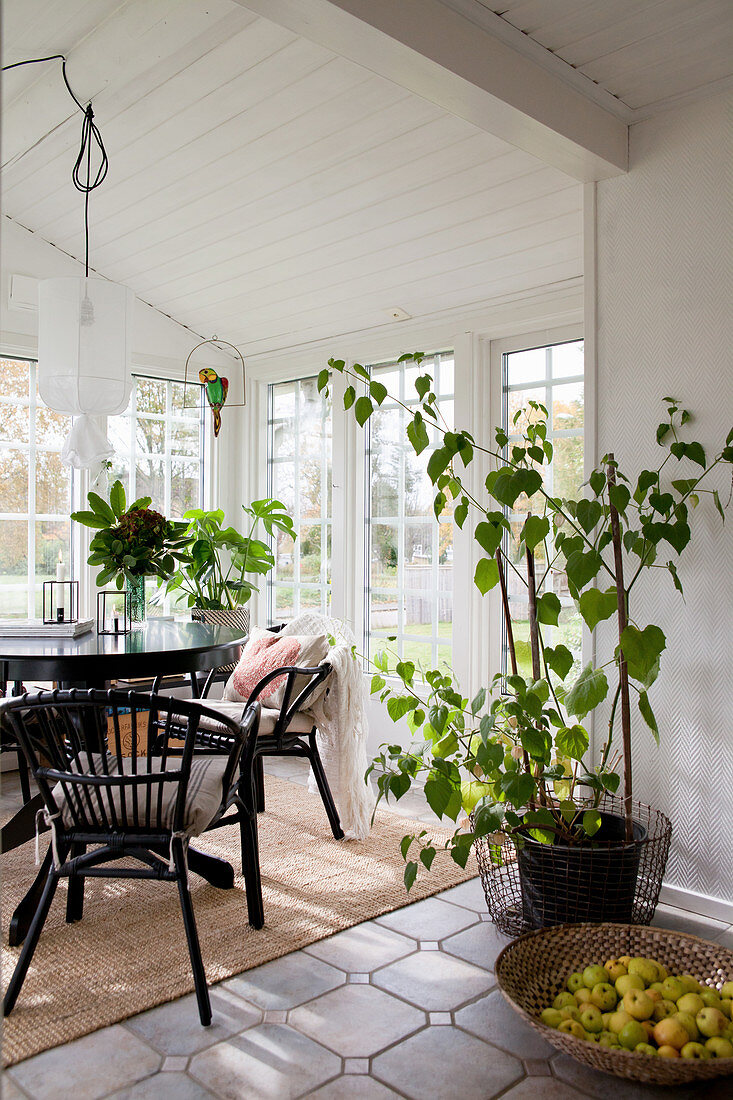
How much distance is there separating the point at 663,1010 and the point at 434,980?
65 cm

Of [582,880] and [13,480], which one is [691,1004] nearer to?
[582,880]

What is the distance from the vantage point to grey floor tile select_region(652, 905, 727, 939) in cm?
247

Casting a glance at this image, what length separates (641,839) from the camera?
2.47m

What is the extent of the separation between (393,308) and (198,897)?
2693mm

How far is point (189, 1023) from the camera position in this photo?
2.05m

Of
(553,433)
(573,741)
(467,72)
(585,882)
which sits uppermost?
(467,72)

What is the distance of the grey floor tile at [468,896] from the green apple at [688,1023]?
0.96 m

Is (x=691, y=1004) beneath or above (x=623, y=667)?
beneath

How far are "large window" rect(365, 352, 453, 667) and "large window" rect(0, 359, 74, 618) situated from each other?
159cm

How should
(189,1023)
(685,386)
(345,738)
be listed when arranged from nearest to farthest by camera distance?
(189,1023) < (685,386) < (345,738)

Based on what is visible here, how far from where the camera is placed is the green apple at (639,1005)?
1807mm

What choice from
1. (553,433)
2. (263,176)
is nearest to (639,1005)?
(553,433)

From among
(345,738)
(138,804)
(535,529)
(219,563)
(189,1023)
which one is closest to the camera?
(189,1023)

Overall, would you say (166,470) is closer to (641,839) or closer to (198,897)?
(198,897)
